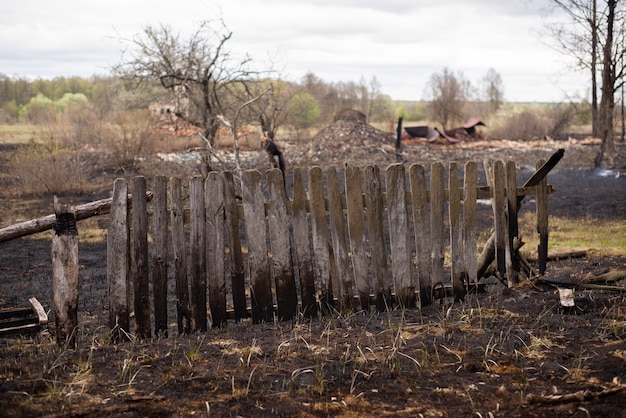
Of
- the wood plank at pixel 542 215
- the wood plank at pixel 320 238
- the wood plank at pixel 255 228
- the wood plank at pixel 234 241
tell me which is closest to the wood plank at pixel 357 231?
the wood plank at pixel 320 238

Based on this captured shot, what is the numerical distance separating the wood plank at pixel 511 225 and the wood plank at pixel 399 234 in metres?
1.14

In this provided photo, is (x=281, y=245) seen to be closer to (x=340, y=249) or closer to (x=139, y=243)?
(x=340, y=249)

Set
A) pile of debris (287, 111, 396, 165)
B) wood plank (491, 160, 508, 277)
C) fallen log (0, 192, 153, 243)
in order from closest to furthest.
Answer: fallen log (0, 192, 153, 243) < wood plank (491, 160, 508, 277) < pile of debris (287, 111, 396, 165)

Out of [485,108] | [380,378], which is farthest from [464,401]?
[485,108]

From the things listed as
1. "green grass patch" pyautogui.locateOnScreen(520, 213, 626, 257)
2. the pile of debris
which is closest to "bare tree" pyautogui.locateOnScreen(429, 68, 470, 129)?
the pile of debris

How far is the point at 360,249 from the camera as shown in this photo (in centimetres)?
623

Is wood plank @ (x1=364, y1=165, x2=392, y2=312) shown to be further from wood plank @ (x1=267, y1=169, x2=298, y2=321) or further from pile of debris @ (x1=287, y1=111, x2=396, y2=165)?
pile of debris @ (x1=287, y1=111, x2=396, y2=165)

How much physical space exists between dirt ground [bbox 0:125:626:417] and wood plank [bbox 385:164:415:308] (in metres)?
0.24

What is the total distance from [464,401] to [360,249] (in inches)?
93.8

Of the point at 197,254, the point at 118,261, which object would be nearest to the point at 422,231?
the point at 197,254

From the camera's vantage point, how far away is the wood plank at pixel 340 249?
6.13 m

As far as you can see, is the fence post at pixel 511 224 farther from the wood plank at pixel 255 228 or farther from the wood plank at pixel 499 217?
the wood plank at pixel 255 228

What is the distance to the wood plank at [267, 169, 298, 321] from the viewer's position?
5961 millimetres

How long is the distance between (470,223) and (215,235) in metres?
2.40
